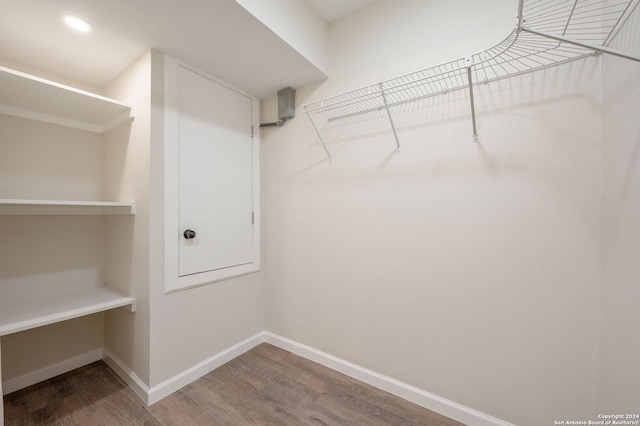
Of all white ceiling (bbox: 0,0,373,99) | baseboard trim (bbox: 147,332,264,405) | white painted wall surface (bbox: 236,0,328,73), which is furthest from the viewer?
baseboard trim (bbox: 147,332,264,405)

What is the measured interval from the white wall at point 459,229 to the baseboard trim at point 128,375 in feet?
3.47

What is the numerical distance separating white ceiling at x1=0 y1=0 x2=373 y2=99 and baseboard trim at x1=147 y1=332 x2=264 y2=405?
2090mm

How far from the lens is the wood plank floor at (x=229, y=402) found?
139 cm

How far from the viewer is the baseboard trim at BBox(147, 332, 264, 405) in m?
1.53

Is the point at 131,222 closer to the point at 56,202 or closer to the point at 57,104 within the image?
the point at 56,202

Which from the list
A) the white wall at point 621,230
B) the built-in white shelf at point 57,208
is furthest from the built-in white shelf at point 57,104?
the white wall at point 621,230

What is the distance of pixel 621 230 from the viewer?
3.07 feet

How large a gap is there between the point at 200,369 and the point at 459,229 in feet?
6.35

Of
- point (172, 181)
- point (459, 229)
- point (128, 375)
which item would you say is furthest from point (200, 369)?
point (459, 229)

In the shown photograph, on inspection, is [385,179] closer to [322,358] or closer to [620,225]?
[620,225]

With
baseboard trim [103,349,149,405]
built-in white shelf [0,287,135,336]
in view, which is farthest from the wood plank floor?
built-in white shelf [0,287,135,336]

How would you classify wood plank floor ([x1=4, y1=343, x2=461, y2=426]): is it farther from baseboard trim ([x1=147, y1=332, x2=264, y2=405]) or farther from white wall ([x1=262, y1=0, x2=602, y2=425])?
white wall ([x1=262, y1=0, x2=602, y2=425])

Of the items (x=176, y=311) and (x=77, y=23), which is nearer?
(x=77, y=23)

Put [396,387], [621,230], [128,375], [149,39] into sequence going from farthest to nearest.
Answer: [128,375] → [396,387] → [149,39] → [621,230]
